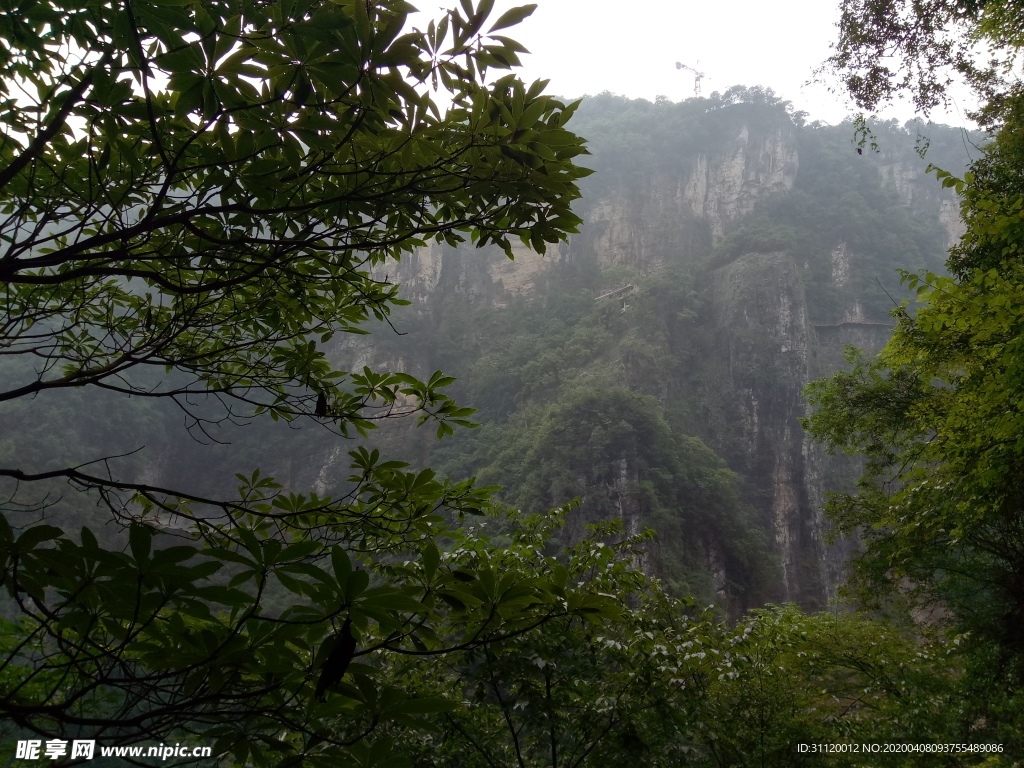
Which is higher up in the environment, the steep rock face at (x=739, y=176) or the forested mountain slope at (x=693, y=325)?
the steep rock face at (x=739, y=176)

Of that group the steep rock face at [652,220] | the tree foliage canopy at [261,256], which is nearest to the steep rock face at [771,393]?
the steep rock face at [652,220]

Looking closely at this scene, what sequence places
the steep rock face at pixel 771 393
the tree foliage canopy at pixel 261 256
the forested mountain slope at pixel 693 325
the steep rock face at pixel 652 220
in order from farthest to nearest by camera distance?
the steep rock face at pixel 652 220, the steep rock face at pixel 771 393, the forested mountain slope at pixel 693 325, the tree foliage canopy at pixel 261 256

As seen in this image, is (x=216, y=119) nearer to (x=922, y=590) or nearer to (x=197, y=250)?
(x=197, y=250)

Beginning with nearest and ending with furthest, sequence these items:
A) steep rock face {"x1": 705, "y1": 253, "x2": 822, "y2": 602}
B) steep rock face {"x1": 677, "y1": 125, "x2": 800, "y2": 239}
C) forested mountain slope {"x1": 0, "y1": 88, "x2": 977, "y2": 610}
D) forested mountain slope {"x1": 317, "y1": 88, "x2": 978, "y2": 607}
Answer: forested mountain slope {"x1": 0, "y1": 88, "x2": 977, "y2": 610} → forested mountain slope {"x1": 317, "y1": 88, "x2": 978, "y2": 607} → steep rock face {"x1": 705, "y1": 253, "x2": 822, "y2": 602} → steep rock face {"x1": 677, "y1": 125, "x2": 800, "y2": 239}

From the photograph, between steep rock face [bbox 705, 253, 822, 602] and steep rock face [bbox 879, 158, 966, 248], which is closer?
steep rock face [bbox 705, 253, 822, 602]

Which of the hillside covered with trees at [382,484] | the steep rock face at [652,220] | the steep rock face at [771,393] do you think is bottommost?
the hillside covered with trees at [382,484]

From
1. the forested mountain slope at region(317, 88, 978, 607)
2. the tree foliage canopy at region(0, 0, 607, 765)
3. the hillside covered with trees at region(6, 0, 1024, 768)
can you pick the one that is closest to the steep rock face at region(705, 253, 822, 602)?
the forested mountain slope at region(317, 88, 978, 607)

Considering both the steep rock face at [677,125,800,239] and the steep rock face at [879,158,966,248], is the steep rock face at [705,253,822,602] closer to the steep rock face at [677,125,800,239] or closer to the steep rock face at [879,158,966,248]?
the steep rock face at [677,125,800,239]

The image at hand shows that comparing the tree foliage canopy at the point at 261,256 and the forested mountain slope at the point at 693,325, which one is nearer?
the tree foliage canopy at the point at 261,256

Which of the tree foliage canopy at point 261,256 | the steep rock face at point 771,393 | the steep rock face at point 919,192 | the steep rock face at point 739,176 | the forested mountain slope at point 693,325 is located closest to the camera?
the tree foliage canopy at point 261,256

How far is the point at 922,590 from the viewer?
263 inches

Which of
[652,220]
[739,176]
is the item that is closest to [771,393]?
[652,220]

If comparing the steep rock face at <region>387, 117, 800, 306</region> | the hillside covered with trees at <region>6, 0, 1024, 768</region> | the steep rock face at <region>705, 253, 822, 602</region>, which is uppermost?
the steep rock face at <region>387, 117, 800, 306</region>

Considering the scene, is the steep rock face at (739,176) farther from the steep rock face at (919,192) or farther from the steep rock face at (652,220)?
the steep rock face at (919,192)
